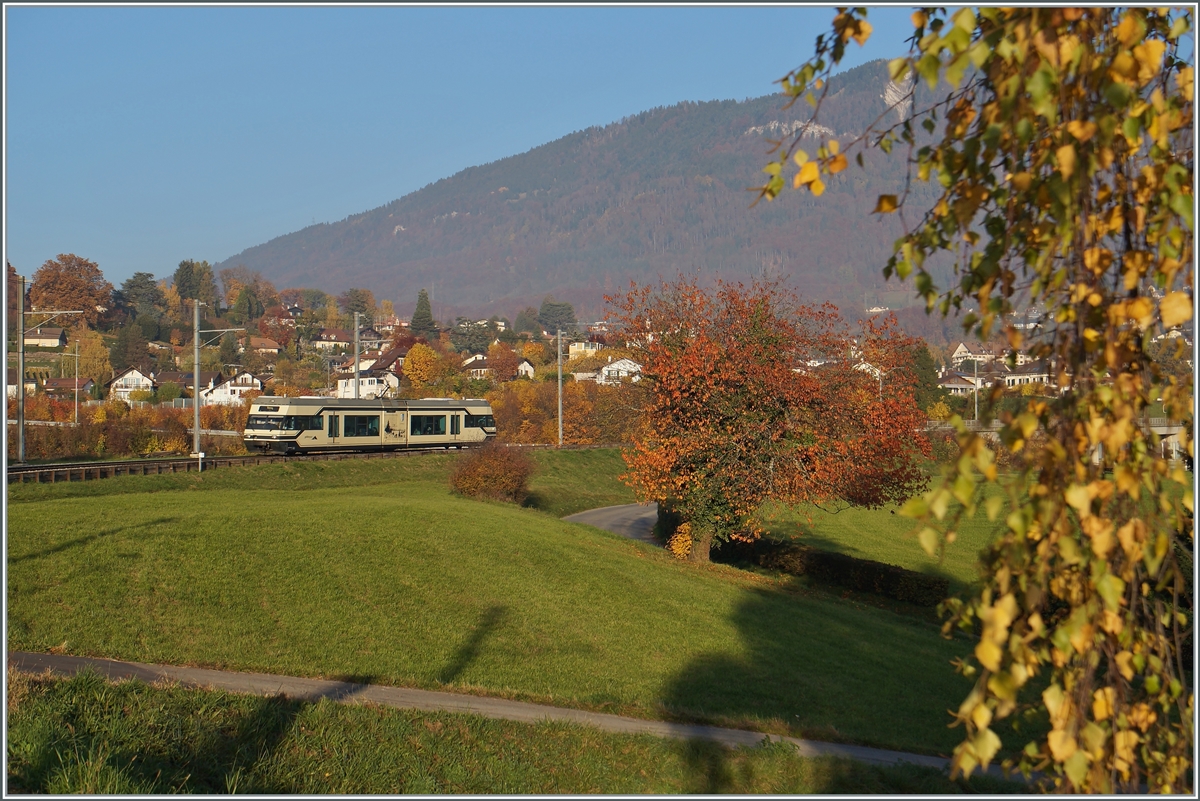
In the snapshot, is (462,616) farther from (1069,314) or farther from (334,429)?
(334,429)

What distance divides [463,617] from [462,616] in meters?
0.07

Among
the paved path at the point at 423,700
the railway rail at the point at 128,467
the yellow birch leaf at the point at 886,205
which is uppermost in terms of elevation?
the yellow birch leaf at the point at 886,205

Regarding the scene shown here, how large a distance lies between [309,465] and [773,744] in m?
36.2

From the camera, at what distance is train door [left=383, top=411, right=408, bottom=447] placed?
165ft

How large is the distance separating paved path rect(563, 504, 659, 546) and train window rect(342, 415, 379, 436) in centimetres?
1232

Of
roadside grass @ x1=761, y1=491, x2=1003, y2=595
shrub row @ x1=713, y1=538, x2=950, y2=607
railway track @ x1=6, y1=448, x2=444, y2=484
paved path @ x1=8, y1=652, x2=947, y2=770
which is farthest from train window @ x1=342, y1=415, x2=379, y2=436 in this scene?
paved path @ x1=8, y1=652, x2=947, y2=770

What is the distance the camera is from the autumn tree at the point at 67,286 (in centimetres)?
11644

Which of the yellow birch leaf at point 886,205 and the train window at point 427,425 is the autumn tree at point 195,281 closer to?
the train window at point 427,425

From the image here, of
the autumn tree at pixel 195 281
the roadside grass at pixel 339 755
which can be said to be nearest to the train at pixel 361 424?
the roadside grass at pixel 339 755

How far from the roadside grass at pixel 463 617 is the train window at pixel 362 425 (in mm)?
21636

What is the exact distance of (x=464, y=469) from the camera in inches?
1533

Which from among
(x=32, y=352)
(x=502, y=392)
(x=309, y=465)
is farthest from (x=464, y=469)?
(x=32, y=352)

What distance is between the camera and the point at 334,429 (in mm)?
48000

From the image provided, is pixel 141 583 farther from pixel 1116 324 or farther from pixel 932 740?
pixel 1116 324
